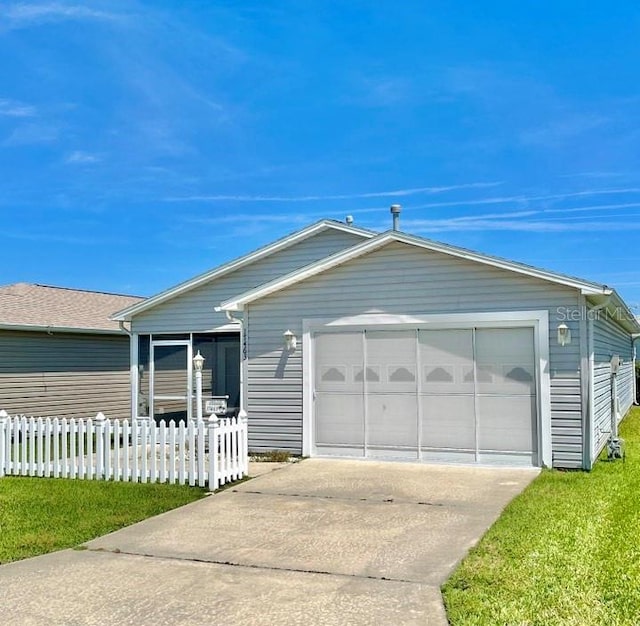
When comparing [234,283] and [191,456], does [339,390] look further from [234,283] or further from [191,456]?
[234,283]

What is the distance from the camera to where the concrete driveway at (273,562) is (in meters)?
4.45

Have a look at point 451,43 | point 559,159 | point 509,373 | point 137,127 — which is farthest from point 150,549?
point 559,159

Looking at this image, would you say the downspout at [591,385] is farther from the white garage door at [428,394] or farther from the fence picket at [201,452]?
the fence picket at [201,452]

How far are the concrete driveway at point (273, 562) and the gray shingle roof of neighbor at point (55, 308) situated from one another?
31.0 feet

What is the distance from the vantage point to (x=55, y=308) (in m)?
18.0

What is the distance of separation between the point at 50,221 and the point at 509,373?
3117 centimetres

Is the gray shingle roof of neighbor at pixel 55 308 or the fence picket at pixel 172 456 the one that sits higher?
the gray shingle roof of neighbor at pixel 55 308

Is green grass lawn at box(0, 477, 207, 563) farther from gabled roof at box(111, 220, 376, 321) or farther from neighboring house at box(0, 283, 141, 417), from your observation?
neighboring house at box(0, 283, 141, 417)

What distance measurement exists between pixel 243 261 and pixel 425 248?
17.2 ft

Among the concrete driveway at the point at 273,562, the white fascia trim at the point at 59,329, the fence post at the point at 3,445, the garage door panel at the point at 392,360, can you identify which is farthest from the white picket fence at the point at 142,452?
the white fascia trim at the point at 59,329

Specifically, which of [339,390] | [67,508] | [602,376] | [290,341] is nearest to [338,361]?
[339,390]

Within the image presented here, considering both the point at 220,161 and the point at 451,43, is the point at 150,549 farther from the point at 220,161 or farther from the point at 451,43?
the point at 220,161

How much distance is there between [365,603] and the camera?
454 centimetres

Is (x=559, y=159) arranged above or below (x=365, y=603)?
above
